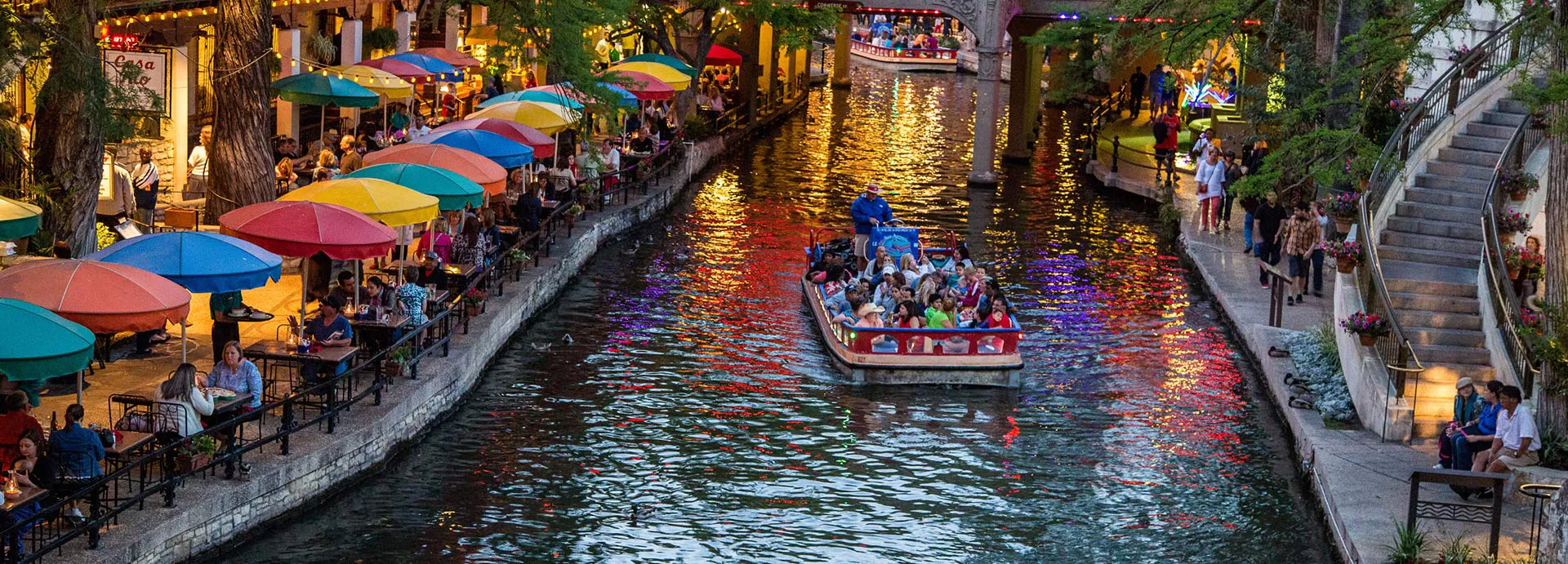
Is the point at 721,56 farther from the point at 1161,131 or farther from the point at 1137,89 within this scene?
the point at 1137,89

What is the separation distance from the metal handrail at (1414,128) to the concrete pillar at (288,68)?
19.6 meters

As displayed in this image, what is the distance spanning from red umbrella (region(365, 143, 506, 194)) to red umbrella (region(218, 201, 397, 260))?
4.82 meters

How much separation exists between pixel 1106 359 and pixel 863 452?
19.7ft

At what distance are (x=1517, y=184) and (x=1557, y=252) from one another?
4002mm

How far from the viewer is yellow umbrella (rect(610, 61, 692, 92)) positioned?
38.9 m

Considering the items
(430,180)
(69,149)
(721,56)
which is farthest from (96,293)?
(721,56)

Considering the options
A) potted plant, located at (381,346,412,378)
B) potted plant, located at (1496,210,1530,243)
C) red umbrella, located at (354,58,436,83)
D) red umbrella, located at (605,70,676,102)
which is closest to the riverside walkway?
potted plant, located at (1496,210,1530,243)

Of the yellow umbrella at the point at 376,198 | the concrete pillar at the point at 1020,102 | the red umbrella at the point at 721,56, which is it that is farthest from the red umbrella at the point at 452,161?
the red umbrella at the point at 721,56

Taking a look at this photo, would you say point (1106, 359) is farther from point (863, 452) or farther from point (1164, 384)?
point (863, 452)

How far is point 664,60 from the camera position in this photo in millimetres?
41438

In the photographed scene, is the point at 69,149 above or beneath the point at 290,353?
above

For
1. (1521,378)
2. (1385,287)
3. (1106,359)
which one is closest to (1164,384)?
(1106,359)

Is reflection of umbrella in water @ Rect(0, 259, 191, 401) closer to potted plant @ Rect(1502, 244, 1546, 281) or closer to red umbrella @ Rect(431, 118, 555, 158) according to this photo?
red umbrella @ Rect(431, 118, 555, 158)

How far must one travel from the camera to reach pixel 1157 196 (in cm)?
3900
